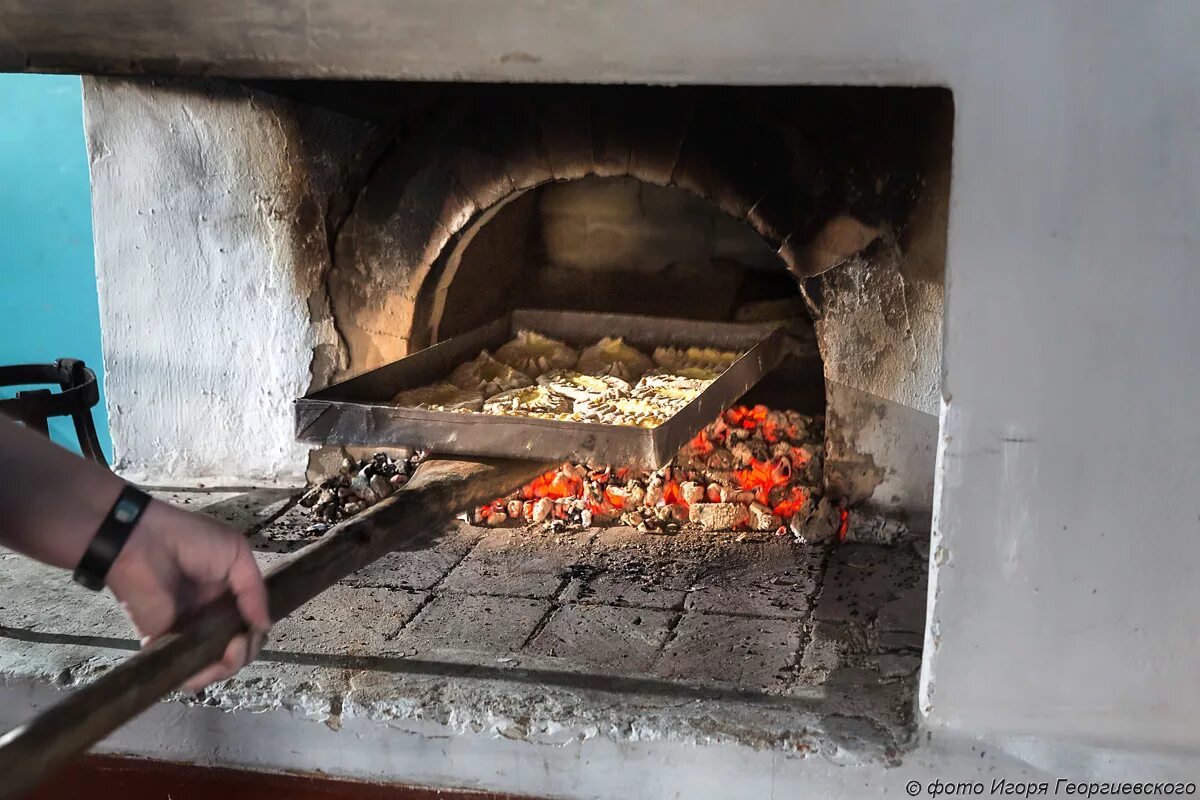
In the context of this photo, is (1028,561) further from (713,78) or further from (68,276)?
(68,276)

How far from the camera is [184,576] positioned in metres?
1.40

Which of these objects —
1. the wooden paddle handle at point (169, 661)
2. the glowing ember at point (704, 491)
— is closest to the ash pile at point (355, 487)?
the glowing ember at point (704, 491)

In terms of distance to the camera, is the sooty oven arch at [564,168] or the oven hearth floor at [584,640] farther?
the sooty oven arch at [564,168]

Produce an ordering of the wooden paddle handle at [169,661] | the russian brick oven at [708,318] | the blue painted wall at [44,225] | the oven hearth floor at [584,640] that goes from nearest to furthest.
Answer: the wooden paddle handle at [169,661] → the russian brick oven at [708,318] → the oven hearth floor at [584,640] → the blue painted wall at [44,225]

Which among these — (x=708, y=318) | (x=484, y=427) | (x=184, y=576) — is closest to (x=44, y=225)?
(x=708, y=318)

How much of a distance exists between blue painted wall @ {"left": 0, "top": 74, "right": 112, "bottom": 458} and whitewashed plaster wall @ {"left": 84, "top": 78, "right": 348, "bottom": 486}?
2131 millimetres

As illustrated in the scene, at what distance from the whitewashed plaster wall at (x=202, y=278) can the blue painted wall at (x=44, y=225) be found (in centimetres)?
213

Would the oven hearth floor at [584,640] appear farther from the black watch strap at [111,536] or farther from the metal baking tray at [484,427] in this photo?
the black watch strap at [111,536]

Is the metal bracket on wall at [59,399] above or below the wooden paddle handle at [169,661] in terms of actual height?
above

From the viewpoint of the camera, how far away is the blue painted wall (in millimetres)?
4891

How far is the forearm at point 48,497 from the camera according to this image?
1.25 meters

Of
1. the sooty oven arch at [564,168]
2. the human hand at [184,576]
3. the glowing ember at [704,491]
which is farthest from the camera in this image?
the glowing ember at [704,491]

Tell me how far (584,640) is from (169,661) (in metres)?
1.08

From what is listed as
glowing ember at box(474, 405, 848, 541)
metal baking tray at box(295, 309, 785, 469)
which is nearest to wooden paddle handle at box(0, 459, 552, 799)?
metal baking tray at box(295, 309, 785, 469)
